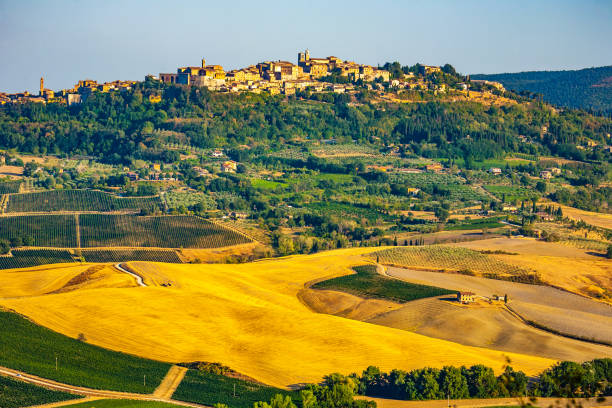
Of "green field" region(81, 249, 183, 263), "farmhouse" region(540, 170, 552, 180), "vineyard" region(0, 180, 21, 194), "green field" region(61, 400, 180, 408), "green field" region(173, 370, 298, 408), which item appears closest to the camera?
"green field" region(61, 400, 180, 408)

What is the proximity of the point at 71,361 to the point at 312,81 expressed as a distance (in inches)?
5006

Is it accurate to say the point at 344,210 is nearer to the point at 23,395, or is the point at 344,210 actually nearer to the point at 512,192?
the point at 512,192

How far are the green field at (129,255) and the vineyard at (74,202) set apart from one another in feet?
59.3

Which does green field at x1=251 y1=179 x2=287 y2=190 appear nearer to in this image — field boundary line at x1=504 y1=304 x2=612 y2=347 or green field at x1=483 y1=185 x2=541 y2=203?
green field at x1=483 y1=185 x2=541 y2=203

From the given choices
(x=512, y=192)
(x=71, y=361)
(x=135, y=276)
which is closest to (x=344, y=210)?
(x=512, y=192)

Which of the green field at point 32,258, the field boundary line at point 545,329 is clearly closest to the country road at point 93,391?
the field boundary line at point 545,329

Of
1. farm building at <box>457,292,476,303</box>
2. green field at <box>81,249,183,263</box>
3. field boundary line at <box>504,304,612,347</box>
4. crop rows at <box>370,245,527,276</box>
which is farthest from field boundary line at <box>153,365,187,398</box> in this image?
green field at <box>81,249,183,263</box>

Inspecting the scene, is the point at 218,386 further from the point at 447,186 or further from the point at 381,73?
the point at 381,73

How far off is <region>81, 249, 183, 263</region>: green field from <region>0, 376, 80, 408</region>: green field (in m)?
37.1

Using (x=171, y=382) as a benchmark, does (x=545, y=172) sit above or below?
above

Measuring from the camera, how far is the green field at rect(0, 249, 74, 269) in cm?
7106

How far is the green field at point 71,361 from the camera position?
39625 mm

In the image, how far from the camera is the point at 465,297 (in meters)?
55.6

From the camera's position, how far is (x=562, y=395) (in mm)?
40594
